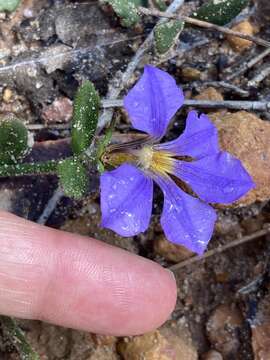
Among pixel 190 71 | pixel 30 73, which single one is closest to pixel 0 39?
pixel 30 73

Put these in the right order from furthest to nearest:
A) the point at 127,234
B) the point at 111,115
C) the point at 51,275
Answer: the point at 111,115
the point at 51,275
the point at 127,234

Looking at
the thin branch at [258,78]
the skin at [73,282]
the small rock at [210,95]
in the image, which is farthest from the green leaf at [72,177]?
the thin branch at [258,78]

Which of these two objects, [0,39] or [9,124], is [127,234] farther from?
[0,39]

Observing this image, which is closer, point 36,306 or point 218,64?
point 36,306

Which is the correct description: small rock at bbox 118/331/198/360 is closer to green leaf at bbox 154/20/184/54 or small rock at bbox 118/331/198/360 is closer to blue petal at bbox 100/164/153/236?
blue petal at bbox 100/164/153/236

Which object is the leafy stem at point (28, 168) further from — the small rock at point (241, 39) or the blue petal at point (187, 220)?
the small rock at point (241, 39)

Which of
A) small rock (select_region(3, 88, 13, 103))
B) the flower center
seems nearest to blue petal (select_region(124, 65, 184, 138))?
the flower center

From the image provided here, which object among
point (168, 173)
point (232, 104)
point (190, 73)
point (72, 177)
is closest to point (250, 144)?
point (232, 104)
